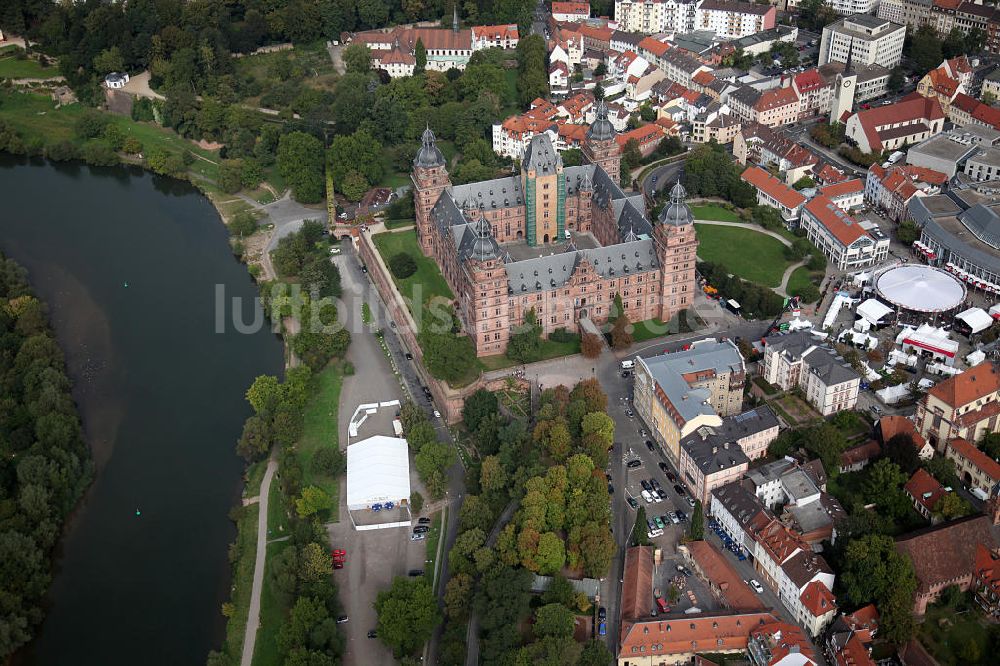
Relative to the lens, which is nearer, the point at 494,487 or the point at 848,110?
the point at 494,487

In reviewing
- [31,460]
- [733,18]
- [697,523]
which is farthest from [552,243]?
[733,18]

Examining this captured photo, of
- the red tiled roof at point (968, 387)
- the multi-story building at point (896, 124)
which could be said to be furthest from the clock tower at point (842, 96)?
the red tiled roof at point (968, 387)

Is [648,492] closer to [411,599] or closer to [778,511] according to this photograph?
[778,511]

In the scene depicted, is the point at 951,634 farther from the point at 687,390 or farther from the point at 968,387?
the point at 687,390

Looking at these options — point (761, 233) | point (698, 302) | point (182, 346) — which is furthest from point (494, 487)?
point (761, 233)

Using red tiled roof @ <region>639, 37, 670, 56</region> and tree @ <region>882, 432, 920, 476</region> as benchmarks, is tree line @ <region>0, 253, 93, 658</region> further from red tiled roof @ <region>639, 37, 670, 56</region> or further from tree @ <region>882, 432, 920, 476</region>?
red tiled roof @ <region>639, 37, 670, 56</region>
